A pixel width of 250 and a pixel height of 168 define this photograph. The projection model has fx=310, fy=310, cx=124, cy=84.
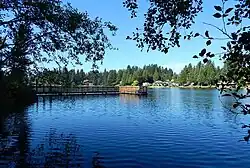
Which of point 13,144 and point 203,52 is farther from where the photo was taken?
point 13,144

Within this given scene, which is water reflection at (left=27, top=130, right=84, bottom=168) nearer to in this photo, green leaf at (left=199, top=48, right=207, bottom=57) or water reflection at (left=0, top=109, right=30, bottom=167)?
water reflection at (left=0, top=109, right=30, bottom=167)

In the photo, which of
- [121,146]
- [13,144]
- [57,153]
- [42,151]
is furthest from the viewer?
[121,146]

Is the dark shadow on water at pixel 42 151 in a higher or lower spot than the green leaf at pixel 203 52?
lower

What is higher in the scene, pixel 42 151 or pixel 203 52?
pixel 203 52

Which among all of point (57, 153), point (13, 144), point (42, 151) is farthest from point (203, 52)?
point (13, 144)

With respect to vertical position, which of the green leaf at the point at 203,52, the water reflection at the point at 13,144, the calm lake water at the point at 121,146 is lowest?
the calm lake water at the point at 121,146

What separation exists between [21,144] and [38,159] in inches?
155

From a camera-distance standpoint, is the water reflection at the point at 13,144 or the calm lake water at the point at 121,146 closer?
the water reflection at the point at 13,144

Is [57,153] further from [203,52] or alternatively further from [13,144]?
[203,52]

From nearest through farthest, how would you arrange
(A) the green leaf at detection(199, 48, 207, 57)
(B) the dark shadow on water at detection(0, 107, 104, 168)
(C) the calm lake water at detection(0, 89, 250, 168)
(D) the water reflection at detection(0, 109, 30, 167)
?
(A) the green leaf at detection(199, 48, 207, 57), (B) the dark shadow on water at detection(0, 107, 104, 168), (D) the water reflection at detection(0, 109, 30, 167), (C) the calm lake water at detection(0, 89, 250, 168)

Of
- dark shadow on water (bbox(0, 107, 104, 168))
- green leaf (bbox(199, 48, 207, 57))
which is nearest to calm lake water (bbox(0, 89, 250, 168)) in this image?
dark shadow on water (bbox(0, 107, 104, 168))

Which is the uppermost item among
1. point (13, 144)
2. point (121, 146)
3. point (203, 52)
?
point (203, 52)

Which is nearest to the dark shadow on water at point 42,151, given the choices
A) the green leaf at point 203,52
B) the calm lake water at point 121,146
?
the calm lake water at point 121,146

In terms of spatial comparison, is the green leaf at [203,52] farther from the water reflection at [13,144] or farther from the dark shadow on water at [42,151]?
the water reflection at [13,144]
